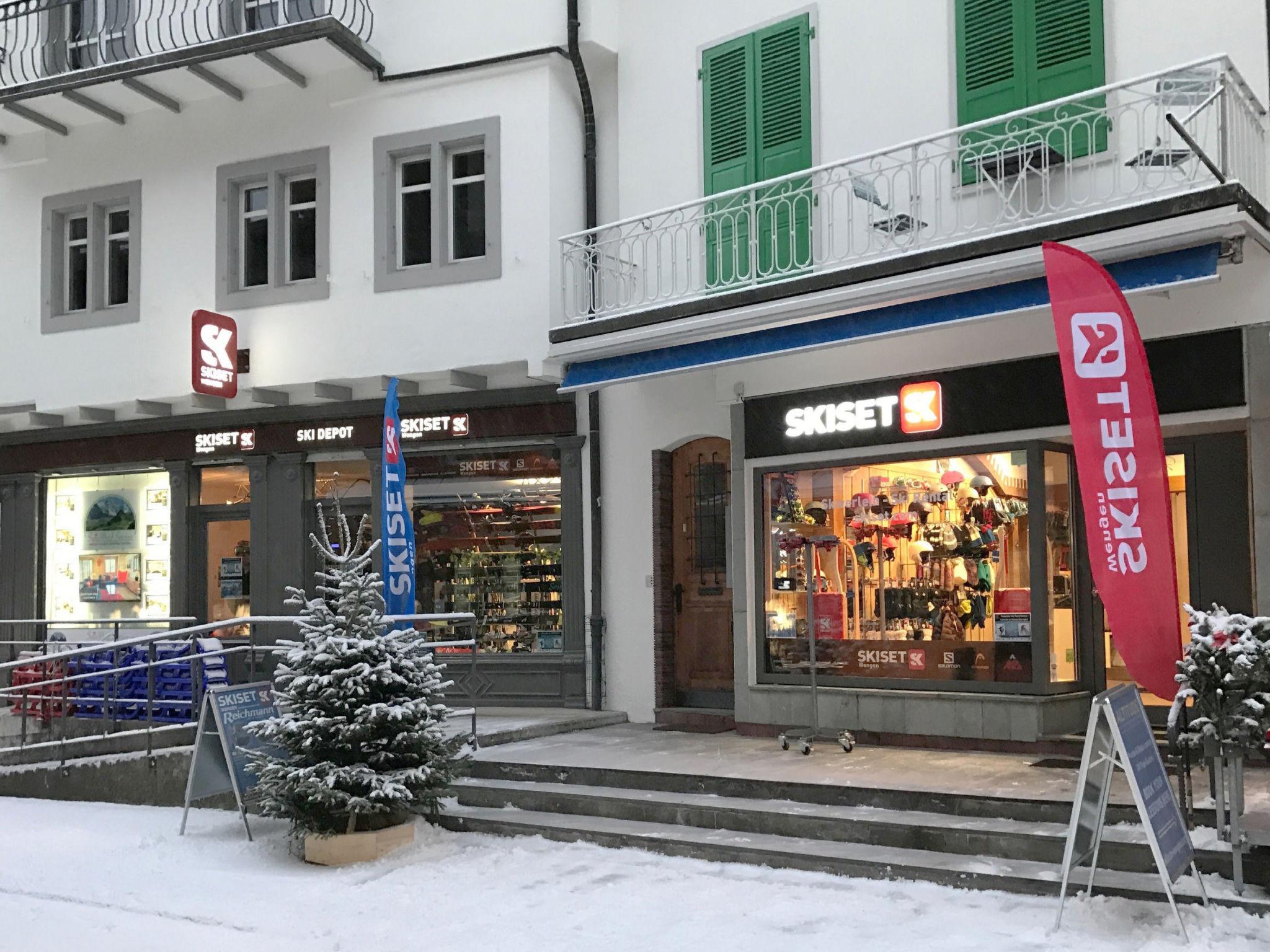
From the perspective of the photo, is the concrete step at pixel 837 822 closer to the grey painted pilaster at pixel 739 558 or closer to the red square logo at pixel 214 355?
the grey painted pilaster at pixel 739 558

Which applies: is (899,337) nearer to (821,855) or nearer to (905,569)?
(905,569)

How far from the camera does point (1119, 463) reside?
7.91m

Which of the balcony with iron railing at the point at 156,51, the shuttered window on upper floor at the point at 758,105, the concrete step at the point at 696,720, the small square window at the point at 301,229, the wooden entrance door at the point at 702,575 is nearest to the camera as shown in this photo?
the shuttered window on upper floor at the point at 758,105

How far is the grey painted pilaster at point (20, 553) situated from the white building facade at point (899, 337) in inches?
339

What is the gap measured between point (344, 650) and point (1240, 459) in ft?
23.7

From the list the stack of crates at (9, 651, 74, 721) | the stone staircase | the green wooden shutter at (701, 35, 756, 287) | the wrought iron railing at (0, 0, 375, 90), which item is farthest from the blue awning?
the stack of crates at (9, 651, 74, 721)

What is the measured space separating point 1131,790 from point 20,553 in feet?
51.8

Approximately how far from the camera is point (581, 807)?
9992mm

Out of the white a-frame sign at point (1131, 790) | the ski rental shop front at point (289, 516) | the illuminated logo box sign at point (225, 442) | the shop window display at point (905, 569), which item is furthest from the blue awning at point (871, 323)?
the illuminated logo box sign at point (225, 442)

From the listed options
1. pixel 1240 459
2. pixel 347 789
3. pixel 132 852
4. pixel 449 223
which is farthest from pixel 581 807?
pixel 449 223

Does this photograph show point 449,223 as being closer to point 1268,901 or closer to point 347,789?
point 347,789

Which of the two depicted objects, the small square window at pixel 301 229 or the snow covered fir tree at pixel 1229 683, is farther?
the small square window at pixel 301 229

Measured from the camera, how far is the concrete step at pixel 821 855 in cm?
739

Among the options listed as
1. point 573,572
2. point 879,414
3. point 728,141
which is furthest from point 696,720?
point 728,141
